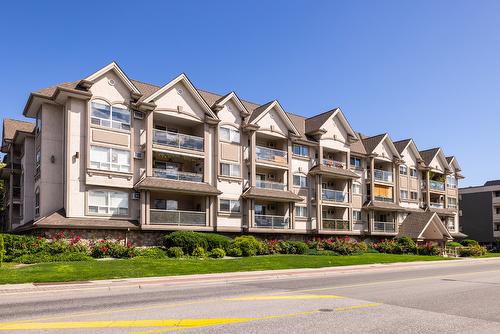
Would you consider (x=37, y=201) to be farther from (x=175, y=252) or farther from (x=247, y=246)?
(x=247, y=246)

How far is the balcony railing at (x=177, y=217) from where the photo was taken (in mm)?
32250

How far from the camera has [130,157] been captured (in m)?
32.3

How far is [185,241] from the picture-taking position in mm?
30750

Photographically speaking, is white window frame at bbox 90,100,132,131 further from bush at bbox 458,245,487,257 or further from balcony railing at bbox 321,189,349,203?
bush at bbox 458,245,487,257

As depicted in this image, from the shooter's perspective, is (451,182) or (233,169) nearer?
(233,169)

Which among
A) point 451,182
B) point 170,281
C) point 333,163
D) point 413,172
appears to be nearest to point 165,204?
point 170,281

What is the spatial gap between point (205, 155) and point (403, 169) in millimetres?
29989

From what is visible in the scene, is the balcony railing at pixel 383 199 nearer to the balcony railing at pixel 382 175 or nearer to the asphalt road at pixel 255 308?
the balcony railing at pixel 382 175

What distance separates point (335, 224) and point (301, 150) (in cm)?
805

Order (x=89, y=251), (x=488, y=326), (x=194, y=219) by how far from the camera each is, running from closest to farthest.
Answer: (x=488, y=326) < (x=89, y=251) < (x=194, y=219)

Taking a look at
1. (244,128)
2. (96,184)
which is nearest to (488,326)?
(96,184)

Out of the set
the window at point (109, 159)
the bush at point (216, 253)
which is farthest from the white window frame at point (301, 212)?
the window at point (109, 159)

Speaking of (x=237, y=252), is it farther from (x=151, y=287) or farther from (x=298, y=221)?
(x=151, y=287)

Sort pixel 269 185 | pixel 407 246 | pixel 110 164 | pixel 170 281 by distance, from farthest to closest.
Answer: pixel 407 246, pixel 269 185, pixel 110 164, pixel 170 281
